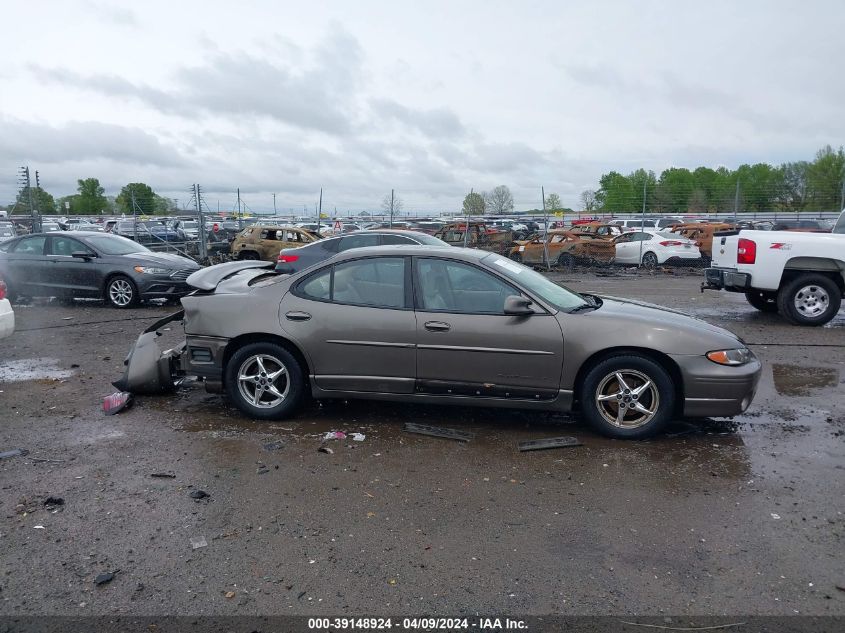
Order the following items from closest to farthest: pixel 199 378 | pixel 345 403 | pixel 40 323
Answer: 1. pixel 199 378
2. pixel 345 403
3. pixel 40 323

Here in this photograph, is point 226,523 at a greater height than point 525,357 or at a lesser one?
lesser

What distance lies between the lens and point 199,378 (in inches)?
224

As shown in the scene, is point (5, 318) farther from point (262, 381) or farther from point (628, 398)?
point (628, 398)

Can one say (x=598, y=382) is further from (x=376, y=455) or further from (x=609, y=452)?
(x=376, y=455)

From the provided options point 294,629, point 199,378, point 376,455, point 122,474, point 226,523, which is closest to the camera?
point 294,629

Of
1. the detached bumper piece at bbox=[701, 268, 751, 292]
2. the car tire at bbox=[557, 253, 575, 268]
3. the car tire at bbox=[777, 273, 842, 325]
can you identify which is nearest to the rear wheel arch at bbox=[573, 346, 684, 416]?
the detached bumper piece at bbox=[701, 268, 751, 292]

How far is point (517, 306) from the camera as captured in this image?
5.06 m

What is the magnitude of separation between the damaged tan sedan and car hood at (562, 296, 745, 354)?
1 cm

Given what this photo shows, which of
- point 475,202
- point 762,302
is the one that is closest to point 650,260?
point 762,302

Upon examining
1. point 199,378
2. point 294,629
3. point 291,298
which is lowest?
point 294,629

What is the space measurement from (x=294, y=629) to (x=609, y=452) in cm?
279

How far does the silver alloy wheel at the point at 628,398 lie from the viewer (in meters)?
5.04

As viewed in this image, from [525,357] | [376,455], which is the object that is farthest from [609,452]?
[376,455]

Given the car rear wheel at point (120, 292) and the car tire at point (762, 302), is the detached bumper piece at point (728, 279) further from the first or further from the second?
the car rear wheel at point (120, 292)
